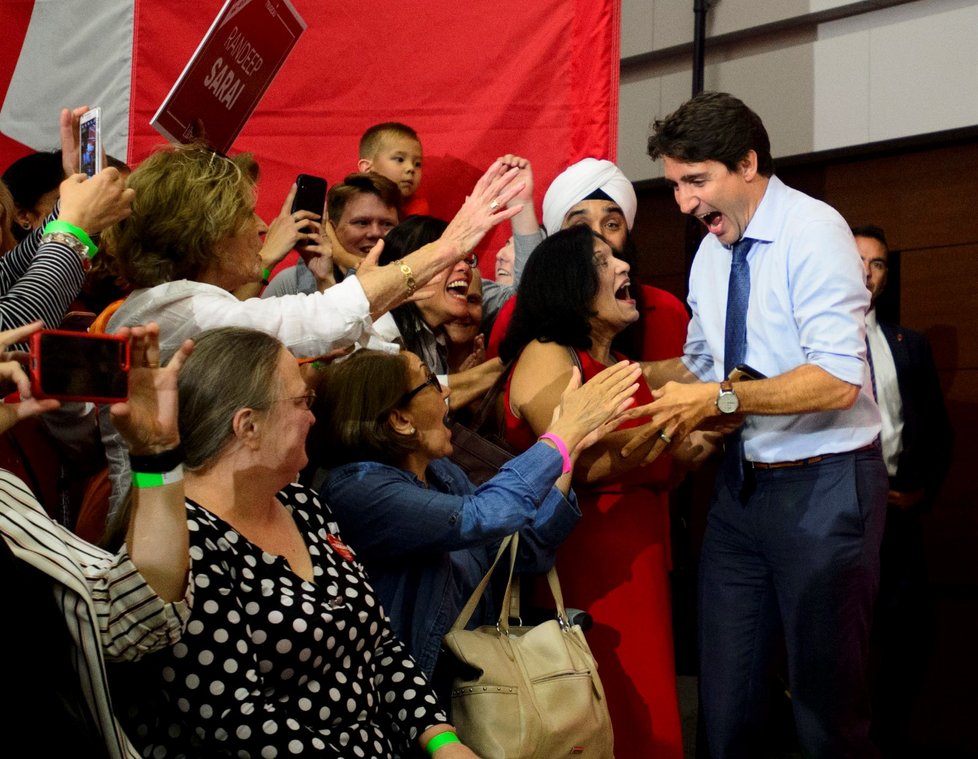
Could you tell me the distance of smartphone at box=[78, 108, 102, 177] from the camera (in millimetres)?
2395

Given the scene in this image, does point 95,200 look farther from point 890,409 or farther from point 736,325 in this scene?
point 890,409

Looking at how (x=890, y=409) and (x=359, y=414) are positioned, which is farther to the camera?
(x=890, y=409)

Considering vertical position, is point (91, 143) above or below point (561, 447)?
above

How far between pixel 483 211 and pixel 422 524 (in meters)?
0.73

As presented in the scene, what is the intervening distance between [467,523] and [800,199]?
46.9 inches

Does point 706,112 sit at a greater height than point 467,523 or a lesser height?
greater

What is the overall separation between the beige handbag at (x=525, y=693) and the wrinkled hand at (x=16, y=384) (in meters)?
1.05

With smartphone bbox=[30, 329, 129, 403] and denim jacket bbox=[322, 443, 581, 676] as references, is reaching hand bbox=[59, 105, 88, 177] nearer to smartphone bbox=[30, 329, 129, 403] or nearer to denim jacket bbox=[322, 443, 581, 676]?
denim jacket bbox=[322, 443, 581, 676]

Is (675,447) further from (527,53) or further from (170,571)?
(527,53)

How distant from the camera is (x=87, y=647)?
153cm

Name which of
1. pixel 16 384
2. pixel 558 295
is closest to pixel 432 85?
pixel 558 295

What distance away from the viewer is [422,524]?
2.32 meters

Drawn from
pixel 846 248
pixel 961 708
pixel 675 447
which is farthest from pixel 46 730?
pixel 961 708

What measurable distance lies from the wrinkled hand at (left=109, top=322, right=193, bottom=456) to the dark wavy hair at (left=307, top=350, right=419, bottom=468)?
2.67ft
